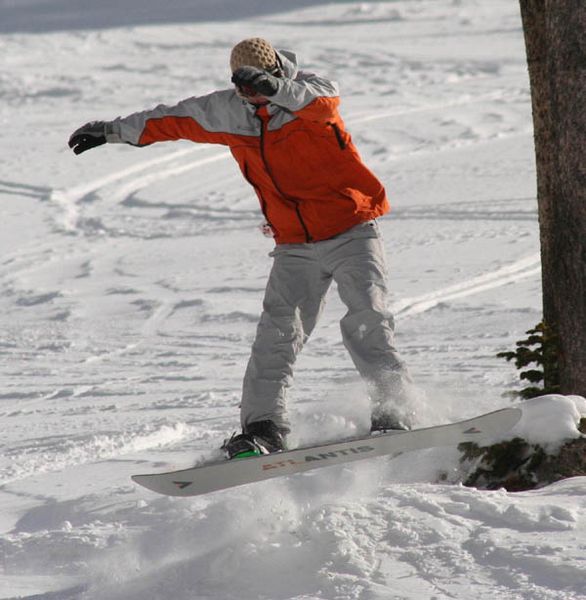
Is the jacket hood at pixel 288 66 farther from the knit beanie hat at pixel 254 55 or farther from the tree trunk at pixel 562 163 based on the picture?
the tree trunk at pixel 562 163

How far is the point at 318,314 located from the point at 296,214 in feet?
1.58

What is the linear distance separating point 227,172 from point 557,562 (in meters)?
11.4

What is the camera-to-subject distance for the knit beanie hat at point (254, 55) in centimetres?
404

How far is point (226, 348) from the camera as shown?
7844 mm

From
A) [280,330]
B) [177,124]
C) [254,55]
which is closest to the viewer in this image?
[254,55]

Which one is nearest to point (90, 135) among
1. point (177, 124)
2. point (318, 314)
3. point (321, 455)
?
point (177, 124)

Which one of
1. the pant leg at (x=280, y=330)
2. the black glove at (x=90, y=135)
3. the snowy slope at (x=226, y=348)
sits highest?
the black glove at (x=90, y=135)

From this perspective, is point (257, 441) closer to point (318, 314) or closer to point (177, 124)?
point (318, 314)

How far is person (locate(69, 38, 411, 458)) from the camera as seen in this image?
4.10m

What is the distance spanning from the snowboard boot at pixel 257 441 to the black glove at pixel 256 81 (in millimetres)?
1348

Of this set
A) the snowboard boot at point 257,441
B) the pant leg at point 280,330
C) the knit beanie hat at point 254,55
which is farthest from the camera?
the pant leg at point 280,330

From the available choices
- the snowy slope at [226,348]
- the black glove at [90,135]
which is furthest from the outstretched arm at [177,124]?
the snowy slope at [226,348]

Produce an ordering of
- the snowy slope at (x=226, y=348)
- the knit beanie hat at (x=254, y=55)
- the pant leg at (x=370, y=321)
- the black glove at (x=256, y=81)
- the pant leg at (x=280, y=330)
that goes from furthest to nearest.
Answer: the pant leg at (x=280, y=330), the pant leg at (x=370, y=321), the knit beanie hat at (x=254, y=55), the black glove at (x=256, y=81), the snowy slope at (x=226, y=348)

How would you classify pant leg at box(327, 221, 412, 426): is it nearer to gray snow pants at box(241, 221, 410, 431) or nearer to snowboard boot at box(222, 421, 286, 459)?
gray snow pants at box(241, 221, 410, 431)
